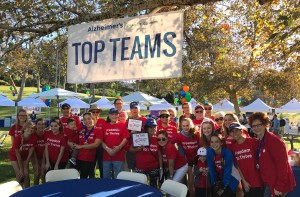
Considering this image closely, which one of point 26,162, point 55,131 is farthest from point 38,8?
point 26,162

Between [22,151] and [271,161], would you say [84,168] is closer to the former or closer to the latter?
[22,151]

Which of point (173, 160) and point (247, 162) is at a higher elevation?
point (247, 162)

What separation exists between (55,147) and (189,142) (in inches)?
107

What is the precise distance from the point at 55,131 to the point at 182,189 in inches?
132

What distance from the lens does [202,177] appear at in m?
5.25

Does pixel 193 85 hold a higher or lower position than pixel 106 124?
higher

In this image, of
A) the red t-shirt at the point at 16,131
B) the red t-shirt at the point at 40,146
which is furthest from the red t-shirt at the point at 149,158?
the red t-shirt at the point at 16,131

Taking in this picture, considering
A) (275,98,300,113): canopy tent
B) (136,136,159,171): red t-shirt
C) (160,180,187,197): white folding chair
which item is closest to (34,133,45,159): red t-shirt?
(136,136,159,171): red t-shirt

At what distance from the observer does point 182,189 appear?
3980 mm

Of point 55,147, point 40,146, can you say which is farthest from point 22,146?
point 55,147

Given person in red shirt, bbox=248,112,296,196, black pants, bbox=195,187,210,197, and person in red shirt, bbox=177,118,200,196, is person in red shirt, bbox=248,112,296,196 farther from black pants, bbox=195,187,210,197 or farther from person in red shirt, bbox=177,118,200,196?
person in red shirt, bbox=177,118,200,196

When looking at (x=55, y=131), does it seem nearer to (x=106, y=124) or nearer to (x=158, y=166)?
(x=106, y=124)

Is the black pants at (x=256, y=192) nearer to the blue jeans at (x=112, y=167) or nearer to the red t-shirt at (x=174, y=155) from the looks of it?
the red t-shirt at (x=174, y=155)

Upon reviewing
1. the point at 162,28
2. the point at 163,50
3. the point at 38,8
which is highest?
the point at 38,8
